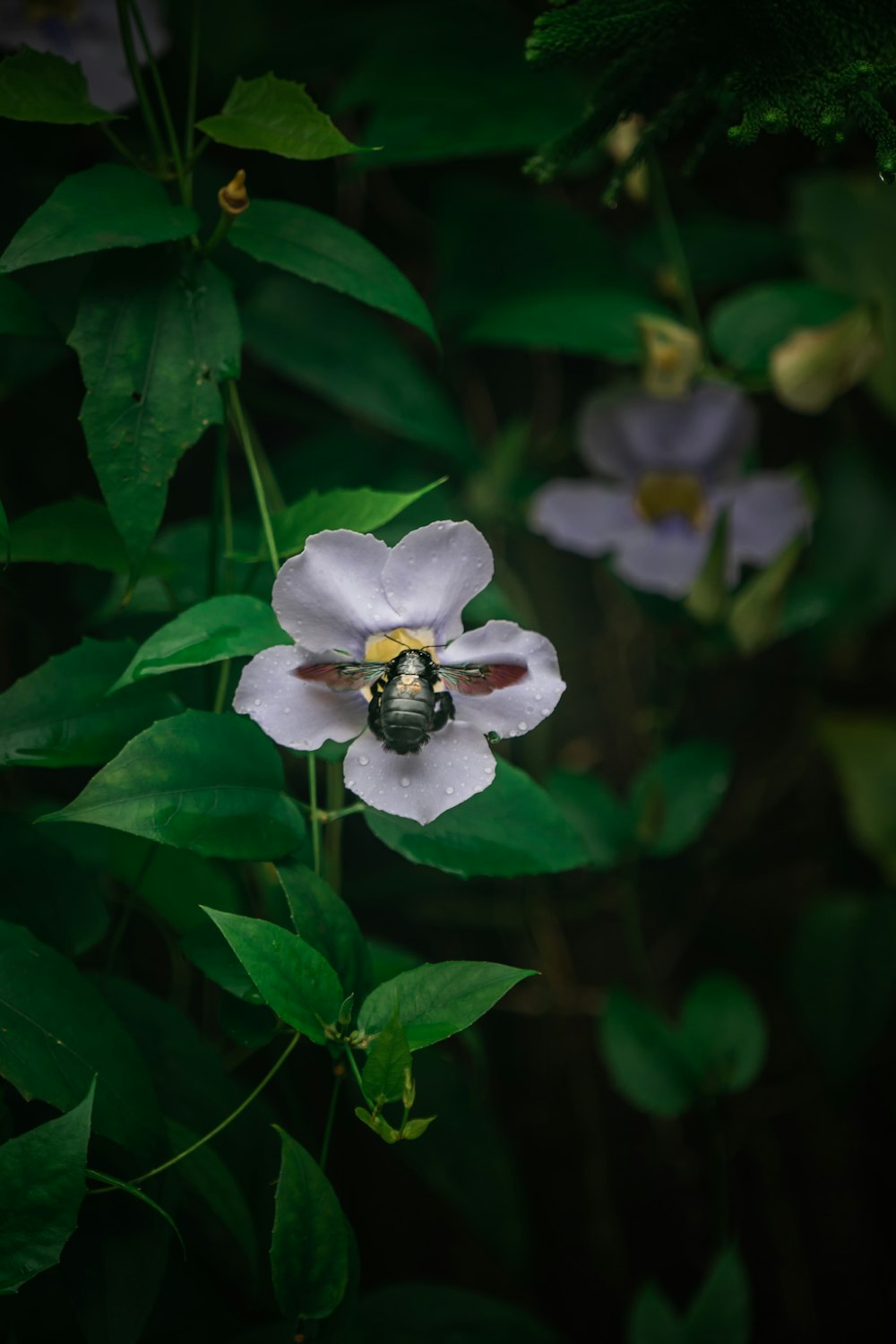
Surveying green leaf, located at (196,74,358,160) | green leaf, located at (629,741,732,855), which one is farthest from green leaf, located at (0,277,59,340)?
green leaf, located at (629,741,732,855)

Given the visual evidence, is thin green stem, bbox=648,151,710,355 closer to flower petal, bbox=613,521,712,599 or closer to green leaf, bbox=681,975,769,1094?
flower petal, bbox=613,521,712,599

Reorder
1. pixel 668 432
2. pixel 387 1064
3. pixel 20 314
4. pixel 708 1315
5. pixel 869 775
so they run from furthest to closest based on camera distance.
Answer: pixel 869 775 < pixel 668 432 < pixel 708 1315 < pixel 20 314 < pixel 387 1064

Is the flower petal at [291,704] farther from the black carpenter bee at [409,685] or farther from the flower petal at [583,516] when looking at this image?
the flower petal at [583,516]

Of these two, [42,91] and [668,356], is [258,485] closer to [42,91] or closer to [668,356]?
[42,91]

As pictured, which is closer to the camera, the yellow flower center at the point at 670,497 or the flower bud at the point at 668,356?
the flower bud at the point at 668,356

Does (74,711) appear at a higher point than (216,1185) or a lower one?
higher

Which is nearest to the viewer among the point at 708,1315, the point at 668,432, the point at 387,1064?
the point at 387,1064

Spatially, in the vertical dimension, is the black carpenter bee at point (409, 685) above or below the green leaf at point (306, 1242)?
above

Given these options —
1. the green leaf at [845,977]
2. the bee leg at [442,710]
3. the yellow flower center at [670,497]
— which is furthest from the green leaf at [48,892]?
the green leaf at [845,977]

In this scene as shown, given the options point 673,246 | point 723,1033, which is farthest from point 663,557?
point 723,1033
